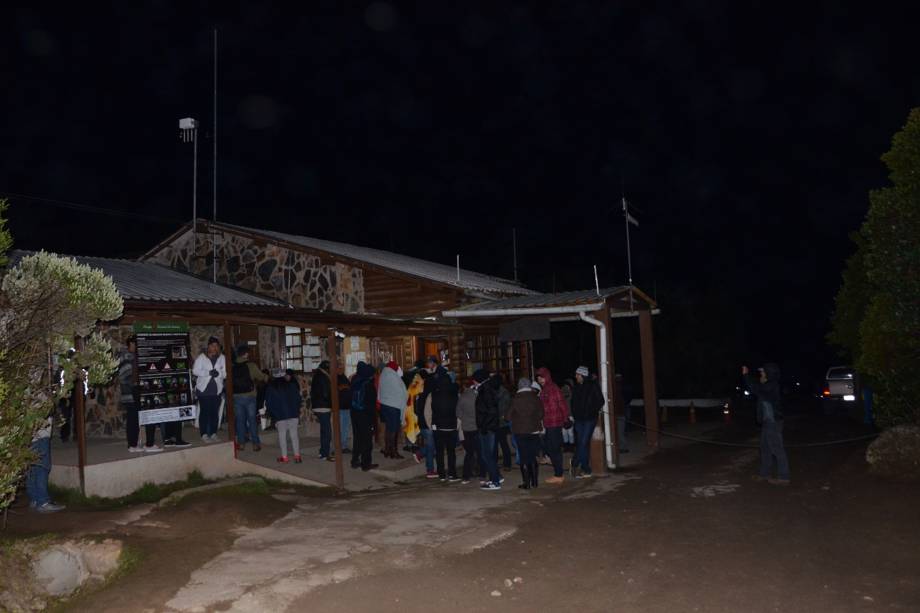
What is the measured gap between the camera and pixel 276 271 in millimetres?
16203

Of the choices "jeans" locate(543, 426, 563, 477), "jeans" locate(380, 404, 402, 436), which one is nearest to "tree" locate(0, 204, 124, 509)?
"jeans" locate(380, 404, 402, 436)

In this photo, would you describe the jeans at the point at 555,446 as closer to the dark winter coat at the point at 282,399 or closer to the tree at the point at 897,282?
the dark winter coat at the point at 282,399

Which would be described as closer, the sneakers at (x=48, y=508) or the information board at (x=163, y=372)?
the sneakers at (x=48, y=508)

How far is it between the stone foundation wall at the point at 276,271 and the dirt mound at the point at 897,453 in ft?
33.2

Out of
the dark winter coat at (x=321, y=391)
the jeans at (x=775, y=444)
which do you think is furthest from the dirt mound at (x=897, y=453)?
the dark winter coat at (x=321, y=391)

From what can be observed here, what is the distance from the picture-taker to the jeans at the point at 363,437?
38.1 feet

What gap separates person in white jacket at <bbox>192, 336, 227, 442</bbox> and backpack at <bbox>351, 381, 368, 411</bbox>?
2.15 meters

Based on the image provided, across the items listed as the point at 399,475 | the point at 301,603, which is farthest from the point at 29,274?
the point at 399,475

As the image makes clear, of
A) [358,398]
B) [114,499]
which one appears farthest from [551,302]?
[114,499]

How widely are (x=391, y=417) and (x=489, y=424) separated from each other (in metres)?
2.27

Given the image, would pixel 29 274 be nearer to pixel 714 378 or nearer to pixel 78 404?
pixel 78 404

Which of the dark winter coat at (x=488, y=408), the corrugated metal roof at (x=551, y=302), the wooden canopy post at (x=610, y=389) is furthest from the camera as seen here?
the corrugated metal roof at (x=551, y=302)

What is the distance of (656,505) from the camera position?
9.23 m

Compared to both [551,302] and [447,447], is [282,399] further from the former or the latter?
[551,302]
